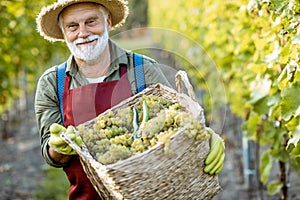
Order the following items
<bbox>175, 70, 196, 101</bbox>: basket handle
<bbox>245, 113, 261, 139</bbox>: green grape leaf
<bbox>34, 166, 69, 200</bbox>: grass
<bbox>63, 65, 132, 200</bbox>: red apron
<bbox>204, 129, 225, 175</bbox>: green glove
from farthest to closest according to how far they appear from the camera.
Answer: <bbox>34, 166, 69, 200</bbox>: grass → <bbox>245, 113, 261, 139</bbox>: green grape leaf → <bbox>63, 65, 132, 200</bbox>: red apron → <bbox>175, 70, 196, 101</bbox>: basket handle → <bbox>204, 129, 225, 175</bbox>: green glove

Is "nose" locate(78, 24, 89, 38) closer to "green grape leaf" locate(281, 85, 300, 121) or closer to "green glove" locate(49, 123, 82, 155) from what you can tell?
"green glove" locate(49, 123, 82, 155)

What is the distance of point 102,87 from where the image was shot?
272cm

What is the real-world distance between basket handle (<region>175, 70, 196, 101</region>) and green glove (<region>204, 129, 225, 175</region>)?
19 cm

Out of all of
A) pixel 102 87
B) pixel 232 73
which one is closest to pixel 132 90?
pixel 102 87

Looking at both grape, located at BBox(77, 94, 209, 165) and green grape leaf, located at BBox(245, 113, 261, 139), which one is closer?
grape, located at BBox(77, 94, 209, 165)

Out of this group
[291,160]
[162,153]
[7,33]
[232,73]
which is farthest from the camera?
[7,33]

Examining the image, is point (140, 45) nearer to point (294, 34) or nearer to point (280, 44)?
point (294, 34)

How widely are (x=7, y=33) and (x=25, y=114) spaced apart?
4.10 metres

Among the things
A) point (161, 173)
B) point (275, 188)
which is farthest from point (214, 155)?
point (275, 188)

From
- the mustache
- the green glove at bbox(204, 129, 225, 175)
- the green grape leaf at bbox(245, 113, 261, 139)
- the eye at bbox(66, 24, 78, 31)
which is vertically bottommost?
the green grape leaf at bbox(245, 113, 261, 139)

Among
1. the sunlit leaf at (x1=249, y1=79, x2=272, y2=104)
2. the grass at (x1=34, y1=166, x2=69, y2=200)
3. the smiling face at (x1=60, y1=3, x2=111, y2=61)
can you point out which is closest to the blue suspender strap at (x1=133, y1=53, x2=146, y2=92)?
the smiling face at (x1=60, y1=3, x2=111, y2=61)

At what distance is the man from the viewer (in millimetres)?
2664

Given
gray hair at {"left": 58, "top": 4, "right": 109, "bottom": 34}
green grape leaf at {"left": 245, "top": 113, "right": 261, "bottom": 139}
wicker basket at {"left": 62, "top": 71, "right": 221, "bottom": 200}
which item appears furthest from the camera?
green grape leaf at {"left": 245, "top": 113, "right": 261, "bottom": 139}

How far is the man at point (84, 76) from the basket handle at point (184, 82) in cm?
22
